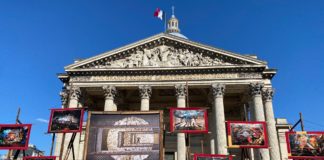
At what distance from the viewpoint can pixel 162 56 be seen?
94.3ft

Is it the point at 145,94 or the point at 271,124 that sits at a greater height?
the point at 145,94

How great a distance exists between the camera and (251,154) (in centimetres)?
2719

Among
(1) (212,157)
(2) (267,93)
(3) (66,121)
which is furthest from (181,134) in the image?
(3) (66,121)

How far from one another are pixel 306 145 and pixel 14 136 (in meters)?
18.6

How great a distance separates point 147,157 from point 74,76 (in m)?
15.1

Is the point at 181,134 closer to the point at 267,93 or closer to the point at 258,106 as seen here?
the point at 258,106

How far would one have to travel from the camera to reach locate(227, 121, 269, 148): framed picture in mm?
18359

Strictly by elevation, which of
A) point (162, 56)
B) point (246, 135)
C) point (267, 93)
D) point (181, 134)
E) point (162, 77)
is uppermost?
point (162, 56)

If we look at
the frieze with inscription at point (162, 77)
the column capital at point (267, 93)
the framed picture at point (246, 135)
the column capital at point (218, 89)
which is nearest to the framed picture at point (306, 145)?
the framed picture at point (246, 135)

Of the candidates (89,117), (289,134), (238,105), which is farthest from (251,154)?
(89,117)

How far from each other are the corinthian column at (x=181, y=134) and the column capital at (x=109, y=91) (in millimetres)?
5738

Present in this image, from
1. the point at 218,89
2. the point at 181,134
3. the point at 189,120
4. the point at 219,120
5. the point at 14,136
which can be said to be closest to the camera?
the point at 189,120

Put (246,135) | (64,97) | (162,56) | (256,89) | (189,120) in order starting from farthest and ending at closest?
(64,97) → (162,56) → (256,89) → (189,120) → (246,135)

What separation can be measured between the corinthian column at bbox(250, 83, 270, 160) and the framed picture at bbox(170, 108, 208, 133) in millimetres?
7829
